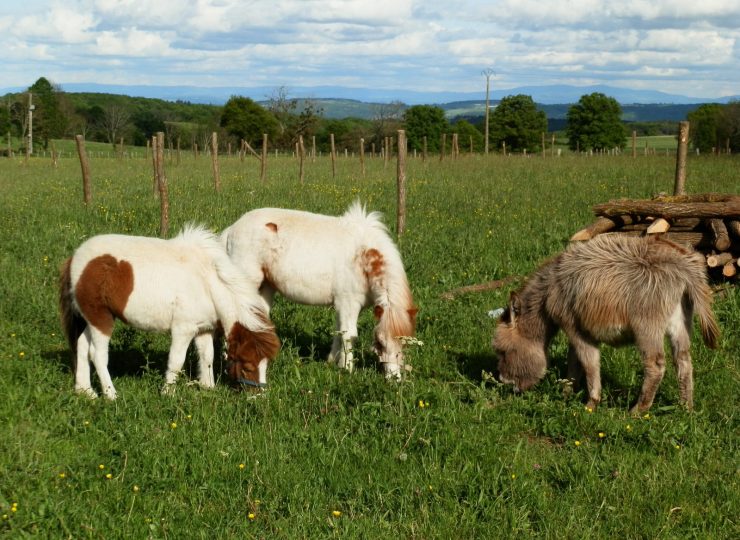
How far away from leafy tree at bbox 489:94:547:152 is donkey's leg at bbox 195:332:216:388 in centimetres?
7513

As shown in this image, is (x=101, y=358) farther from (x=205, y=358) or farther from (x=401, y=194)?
(x=401, y=194)

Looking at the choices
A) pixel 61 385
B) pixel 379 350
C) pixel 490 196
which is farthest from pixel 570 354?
pixel 490 196

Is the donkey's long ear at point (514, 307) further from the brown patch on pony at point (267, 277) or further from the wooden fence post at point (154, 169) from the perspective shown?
the wooden fence post at point (154, 169)

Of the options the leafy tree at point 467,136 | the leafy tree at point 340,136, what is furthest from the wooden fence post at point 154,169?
the leafy tree at point 340,136

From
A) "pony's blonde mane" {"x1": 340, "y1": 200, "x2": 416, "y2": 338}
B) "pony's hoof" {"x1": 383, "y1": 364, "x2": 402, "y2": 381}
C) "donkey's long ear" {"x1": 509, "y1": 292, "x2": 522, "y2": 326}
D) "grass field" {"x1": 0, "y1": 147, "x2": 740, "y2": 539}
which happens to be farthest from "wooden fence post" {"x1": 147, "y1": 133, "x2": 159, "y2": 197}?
"donkey's long ear" {"x1": 509, "y1": 292, "x2": 522, "y2": 326}

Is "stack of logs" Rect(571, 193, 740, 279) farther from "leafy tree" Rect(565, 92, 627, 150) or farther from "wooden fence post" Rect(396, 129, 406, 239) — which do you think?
"leafy tree" Rect(565, 92, 627, 150)

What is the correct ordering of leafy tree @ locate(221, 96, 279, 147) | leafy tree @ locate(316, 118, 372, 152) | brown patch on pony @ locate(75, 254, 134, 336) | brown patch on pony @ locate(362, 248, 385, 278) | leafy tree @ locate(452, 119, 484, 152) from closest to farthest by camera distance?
brown patch on pony @ locate(75, 254, 134, 336), brown patch on pony @ locate(362, 248, 385, 278), leafy tree @ locate(452, 119, 484, 152), leafy tree @ locate(221, 96, 279, 147), leafy tree @ locate(316, 118, 372, 152)

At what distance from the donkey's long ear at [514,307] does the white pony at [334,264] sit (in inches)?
36.8

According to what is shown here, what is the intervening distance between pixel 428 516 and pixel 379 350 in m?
2.61

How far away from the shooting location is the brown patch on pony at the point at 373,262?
24.2ft

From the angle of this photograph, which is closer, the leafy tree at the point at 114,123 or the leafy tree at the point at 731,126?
the leafy tree at the point at 731,126

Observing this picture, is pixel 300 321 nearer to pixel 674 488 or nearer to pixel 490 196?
pixel 674 488

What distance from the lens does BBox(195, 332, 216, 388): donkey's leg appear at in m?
6.78

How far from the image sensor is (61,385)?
22.2ft
